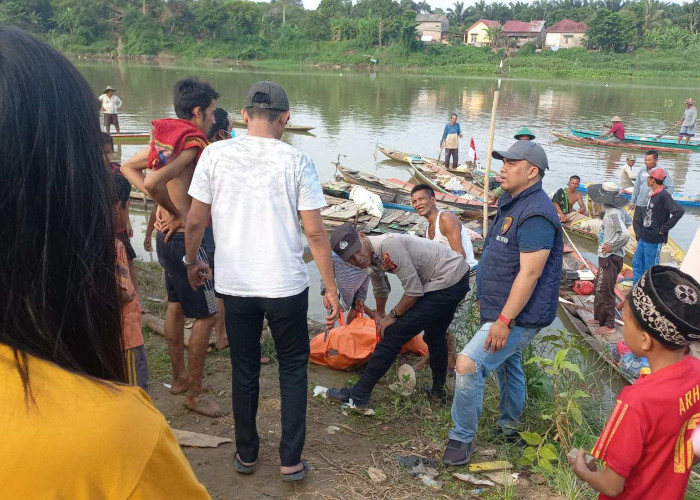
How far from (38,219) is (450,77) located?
52952 mm

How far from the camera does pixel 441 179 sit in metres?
15.1

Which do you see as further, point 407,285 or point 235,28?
point 235,28

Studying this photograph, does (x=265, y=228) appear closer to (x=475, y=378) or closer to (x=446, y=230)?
(x=475, y=378)

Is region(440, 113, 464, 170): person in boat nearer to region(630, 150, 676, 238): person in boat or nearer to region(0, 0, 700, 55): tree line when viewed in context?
region(630, 150, 676, 238): person in boat

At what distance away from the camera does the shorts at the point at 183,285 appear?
12.2ft

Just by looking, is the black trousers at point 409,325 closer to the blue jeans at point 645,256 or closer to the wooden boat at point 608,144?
the blue jeans at point 645,256

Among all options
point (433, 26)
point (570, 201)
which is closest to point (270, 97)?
point (570, 201)

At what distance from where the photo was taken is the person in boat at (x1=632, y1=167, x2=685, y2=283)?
750cm

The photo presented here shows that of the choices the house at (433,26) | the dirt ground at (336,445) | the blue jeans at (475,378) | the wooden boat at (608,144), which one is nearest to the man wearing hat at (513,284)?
the blue jeans at (475,378)

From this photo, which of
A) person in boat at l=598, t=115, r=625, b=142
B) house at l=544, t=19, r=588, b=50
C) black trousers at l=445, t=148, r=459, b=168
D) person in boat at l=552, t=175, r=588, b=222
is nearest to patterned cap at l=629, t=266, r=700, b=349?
person in boat at l=552, t=175, r=588, b=222

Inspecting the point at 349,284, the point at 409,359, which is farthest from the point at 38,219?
the point at 409,359

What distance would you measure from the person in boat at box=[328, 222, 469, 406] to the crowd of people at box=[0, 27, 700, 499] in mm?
15

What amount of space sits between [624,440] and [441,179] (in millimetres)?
13344

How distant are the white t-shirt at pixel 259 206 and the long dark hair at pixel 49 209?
203 cm
